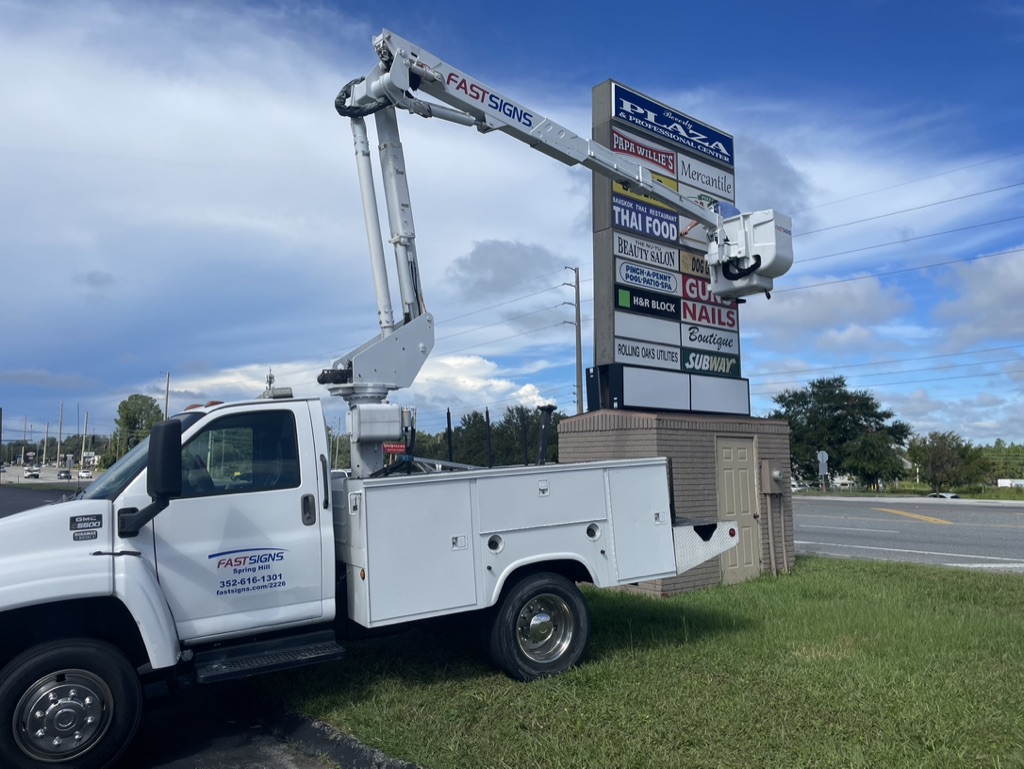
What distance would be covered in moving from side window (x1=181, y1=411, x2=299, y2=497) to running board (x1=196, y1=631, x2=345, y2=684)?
106cm

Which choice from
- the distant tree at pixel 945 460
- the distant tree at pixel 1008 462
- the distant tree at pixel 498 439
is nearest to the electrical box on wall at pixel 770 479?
the distant tree at pixel 498 439

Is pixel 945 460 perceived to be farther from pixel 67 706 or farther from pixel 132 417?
pixel 67 706

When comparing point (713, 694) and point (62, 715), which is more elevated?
point (62, 715)

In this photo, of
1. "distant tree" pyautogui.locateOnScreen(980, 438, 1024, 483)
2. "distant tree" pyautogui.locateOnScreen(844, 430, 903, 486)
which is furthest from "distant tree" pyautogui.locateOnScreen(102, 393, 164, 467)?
"distant tree" pyautogui.locateOnScreen(980, 438, 1024, 483)

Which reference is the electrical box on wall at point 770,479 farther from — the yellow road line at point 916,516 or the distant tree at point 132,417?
the distant tree at point 132,417

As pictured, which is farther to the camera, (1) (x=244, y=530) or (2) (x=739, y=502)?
(2) (x=739, y=502)

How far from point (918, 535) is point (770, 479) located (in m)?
12.5

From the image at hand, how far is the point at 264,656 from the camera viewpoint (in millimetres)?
5676

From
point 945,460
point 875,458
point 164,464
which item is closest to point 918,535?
point 164,464

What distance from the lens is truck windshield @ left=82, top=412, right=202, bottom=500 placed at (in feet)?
18.2

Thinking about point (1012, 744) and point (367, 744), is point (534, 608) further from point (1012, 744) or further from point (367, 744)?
point (1012, 744)

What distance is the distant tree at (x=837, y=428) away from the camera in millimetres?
65812

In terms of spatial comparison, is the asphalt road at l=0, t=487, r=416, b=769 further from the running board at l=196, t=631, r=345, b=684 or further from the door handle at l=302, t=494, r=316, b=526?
the door handle at l=302, t=494, r=316, b=526

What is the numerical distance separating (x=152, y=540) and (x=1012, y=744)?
539 centimetres
